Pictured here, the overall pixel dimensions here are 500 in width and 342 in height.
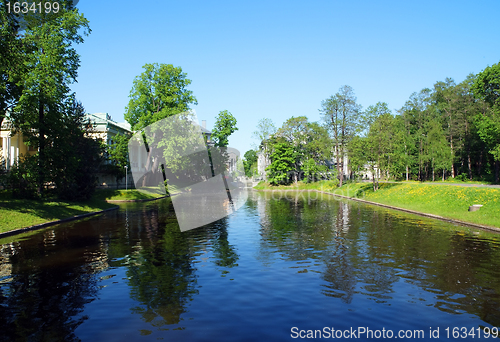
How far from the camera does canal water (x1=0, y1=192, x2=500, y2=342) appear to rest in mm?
6707

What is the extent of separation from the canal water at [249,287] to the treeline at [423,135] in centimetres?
3701

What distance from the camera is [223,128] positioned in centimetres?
7288

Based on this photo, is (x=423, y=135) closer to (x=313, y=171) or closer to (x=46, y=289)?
(x=313, y=171)

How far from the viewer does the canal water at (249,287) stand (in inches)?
264

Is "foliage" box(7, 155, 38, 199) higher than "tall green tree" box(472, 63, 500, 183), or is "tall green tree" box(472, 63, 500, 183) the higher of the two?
"tall green tree" box(472, 63, 500, 183)

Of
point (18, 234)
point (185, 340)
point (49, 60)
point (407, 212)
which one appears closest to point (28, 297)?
point (185, 340)

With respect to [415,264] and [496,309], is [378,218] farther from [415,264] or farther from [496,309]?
[496,309]

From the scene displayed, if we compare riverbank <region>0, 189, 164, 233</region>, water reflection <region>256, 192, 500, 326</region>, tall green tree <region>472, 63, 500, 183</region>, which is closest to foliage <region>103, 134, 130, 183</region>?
riverbank <region>0, 189, 164, 233</region>

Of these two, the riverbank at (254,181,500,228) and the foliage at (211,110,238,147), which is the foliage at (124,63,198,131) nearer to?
the foliage at (211,110,238,147)

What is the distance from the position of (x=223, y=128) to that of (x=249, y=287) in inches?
2556

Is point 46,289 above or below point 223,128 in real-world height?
below

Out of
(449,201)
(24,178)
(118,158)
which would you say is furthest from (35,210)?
(118,158)

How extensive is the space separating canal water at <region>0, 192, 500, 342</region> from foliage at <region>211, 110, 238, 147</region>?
56258 mm

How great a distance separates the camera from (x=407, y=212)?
29188 mm
